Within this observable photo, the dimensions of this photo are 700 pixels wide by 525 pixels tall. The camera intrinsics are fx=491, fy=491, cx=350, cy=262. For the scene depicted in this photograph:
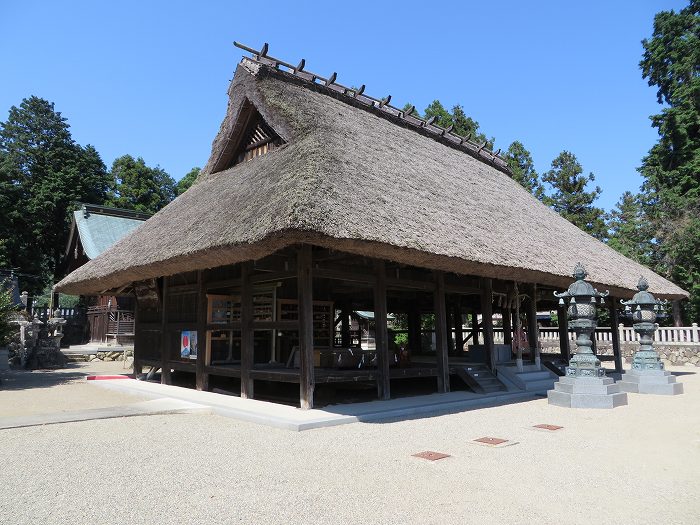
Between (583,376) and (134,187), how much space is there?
34324mm

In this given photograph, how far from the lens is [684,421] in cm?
746

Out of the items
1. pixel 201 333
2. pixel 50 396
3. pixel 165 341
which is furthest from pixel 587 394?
pixel 50 396

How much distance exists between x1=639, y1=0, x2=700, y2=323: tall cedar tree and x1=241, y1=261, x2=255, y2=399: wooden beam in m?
22.7

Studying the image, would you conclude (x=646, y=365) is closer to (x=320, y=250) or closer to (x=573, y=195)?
(x=320, y=250)

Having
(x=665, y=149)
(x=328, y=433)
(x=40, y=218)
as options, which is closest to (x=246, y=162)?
(x=328, y=433)

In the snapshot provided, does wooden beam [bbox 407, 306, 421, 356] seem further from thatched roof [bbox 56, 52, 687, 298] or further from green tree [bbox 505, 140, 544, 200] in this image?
green tree [bbox 505, 140, 544, 200]

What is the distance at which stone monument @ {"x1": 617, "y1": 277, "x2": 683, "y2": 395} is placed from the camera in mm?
11008

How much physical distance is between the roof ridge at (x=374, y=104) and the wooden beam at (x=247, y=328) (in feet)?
16.8

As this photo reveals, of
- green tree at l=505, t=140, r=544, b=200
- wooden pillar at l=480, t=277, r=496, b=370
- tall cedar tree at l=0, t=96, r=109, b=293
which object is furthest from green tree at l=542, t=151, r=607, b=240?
tall cedar tree at l=0, t=96, r=109, b=293

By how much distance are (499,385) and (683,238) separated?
18242mm

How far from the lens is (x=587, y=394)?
8.94 metres

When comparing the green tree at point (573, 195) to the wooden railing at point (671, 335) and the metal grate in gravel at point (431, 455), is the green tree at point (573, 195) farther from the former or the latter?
the metal grate in gravel at point (431, 455)

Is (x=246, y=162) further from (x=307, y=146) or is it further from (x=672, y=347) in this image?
(x=672, y=347)

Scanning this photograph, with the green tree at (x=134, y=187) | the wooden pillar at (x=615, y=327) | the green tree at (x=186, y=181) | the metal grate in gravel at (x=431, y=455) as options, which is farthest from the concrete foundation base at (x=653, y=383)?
the green tree at (x=186, y=181)
